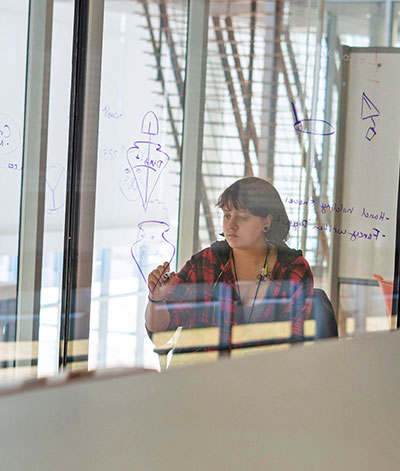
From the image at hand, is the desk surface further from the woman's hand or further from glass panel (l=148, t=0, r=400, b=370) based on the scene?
glass panel (l=148, t=0, r=400, b=370)

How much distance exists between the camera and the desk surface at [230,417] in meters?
0.50

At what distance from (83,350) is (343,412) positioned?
138 centimetres

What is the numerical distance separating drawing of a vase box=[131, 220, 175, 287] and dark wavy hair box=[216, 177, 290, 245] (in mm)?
244

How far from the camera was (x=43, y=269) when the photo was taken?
6.52 feet

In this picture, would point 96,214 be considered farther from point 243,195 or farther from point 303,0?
point 303,0

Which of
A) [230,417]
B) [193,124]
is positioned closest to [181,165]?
[193,124]

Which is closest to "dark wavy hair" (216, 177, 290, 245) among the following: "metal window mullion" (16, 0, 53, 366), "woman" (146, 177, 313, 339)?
"woman" (146, 177, 313, 339)

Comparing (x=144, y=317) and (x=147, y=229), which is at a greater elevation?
(x=147, y=229)

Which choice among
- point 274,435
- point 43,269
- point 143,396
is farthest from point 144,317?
point 143,396

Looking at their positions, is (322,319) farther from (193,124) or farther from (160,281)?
(193,124)

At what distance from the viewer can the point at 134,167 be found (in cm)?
209

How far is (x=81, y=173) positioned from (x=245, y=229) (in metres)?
0.52

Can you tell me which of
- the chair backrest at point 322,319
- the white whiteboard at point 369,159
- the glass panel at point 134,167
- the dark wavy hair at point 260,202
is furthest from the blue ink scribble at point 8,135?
the white whiteboard at point 369,159

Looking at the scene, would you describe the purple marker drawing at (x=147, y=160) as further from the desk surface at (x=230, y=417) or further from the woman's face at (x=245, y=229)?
the desk surface at (x=230, y=417)
